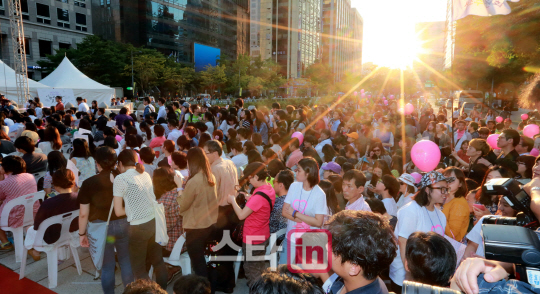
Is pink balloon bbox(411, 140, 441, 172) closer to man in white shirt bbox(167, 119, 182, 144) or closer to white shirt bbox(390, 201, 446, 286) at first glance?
white shirt bbox(390, 201, 446, 286)

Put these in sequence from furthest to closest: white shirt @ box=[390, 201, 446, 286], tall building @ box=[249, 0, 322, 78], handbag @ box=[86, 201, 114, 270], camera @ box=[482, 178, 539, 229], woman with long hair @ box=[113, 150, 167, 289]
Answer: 1. tall building @ box=[249, 0, 322, 78]
2. handbag @ box=[86, 201, 114, 270]
3. woman with long hair @ box=[113, 150, 167, 289]
4. white shirt @ box=[390, 201, 446, 286]
5. camera @ box=[482, 178, 539, 229]

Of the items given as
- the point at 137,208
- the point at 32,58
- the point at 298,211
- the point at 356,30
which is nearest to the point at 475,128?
the point at 298,211

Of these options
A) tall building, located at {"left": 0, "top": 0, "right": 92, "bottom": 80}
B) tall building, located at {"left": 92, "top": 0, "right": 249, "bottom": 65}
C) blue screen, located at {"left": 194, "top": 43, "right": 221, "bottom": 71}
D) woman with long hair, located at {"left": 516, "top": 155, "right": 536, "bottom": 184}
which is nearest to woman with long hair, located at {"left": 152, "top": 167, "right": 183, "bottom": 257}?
woman with long hair, located at {"left": 516, "top": 155, "right": 536, "bottom": 184}

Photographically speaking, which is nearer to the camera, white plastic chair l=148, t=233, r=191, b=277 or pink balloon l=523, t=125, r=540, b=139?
white plastic chair l=148, t=233, r=191, b=277

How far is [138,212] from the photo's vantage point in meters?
3.29

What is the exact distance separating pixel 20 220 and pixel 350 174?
4540 millimetres

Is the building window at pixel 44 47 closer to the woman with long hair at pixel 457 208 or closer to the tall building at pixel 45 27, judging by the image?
the tall building at pixel 45 27

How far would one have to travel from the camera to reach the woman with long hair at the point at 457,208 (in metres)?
3.31

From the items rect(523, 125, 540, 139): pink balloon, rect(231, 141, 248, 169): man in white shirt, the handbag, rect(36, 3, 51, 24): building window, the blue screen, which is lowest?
the handbag

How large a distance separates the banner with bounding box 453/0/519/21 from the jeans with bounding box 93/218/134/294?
28.9 feet

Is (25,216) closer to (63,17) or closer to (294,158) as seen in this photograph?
(294,158)

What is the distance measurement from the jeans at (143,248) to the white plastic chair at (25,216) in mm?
2184

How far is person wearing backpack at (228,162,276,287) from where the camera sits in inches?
135

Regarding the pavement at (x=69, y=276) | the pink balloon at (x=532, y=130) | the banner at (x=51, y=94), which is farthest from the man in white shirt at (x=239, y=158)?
the banner at (x=51, y=94)
